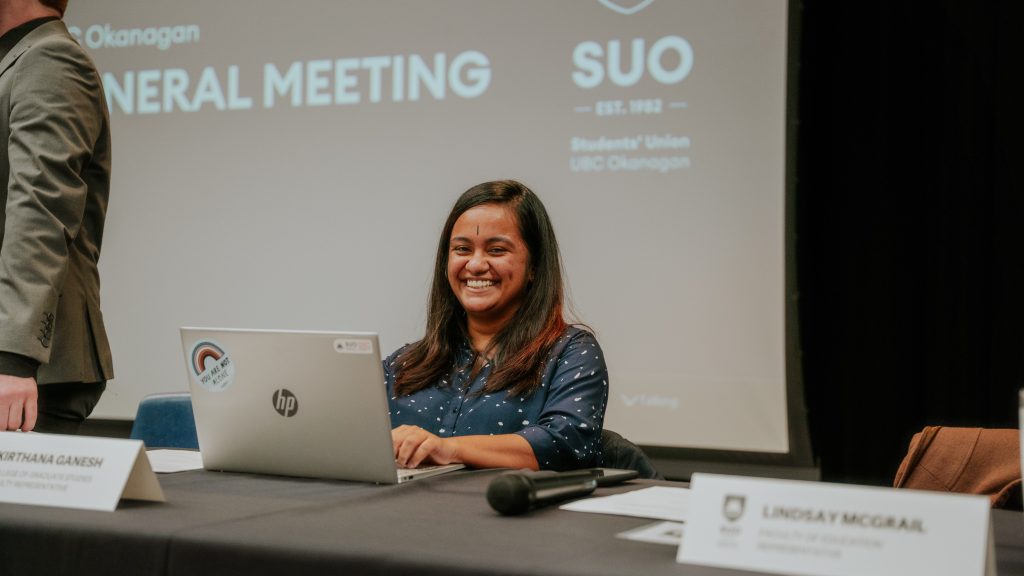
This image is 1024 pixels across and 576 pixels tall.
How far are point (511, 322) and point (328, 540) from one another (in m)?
1.17

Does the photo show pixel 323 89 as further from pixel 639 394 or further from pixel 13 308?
pixel 13 308

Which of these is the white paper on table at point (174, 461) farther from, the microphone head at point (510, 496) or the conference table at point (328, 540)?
the microphone head at point (510, 496)

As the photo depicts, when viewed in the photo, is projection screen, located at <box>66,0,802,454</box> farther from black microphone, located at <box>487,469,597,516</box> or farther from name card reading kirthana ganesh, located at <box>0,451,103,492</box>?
name card reading kirthana ganesh, located at <box>0,451,103,492</box>

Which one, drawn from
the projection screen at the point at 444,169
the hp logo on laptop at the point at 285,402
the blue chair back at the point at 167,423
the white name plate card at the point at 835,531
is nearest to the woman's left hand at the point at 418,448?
the hp logo on laptop at the point at 285,402

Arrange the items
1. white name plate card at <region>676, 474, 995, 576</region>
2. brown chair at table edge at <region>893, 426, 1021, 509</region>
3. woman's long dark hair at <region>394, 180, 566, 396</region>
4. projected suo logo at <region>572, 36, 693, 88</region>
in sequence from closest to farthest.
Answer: white name plate card at <region>676, 474, 995, 576</region> < brown chair at table edge at <region>893, 426, 1021, 509</region> < woman's long dark hair at <region>394, 180, 566, 396</region> < projected suo logo at <region>572, 36, 693, 88</region>

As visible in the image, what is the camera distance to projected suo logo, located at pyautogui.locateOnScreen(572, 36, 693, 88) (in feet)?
10.1

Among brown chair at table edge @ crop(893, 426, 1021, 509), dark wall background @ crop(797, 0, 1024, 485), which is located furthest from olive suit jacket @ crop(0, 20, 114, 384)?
dark wall background @ crop(797, 0, 1024, 485)

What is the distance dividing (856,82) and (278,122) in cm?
189

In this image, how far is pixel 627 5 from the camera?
3.14m

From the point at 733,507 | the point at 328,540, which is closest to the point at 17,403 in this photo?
the point at 328,540

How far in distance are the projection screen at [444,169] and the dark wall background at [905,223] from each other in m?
0.21

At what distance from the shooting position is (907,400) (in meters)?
3.06

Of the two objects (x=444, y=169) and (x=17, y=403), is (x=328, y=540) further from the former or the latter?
(x=444, y=169)

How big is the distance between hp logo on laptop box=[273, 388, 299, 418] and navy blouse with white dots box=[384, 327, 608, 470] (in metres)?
0.48
